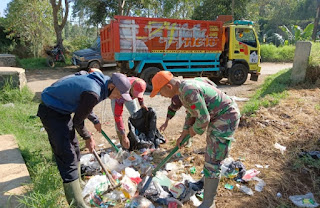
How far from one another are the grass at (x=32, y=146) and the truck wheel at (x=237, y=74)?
6.40m

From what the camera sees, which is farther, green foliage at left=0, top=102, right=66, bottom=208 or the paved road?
the paved road

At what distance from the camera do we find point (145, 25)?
712 centimetres

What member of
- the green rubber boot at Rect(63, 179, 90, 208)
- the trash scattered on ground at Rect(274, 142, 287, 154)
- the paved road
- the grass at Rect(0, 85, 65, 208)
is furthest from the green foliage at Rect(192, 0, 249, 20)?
the green rubber boot at Rect(63, 179, 90, 208)

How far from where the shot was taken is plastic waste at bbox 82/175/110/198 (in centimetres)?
258

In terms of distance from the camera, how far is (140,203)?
2.45m

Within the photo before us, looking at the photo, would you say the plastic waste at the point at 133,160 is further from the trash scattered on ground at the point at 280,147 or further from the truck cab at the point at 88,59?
the truck cab at the point at 88,59

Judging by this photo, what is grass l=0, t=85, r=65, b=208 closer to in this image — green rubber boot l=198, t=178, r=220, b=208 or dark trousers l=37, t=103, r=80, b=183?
dark trousers l=37, t=103, r=80, b=183

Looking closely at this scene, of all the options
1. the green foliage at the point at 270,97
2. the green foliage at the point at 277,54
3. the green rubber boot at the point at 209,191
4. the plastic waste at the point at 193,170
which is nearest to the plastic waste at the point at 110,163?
the plastic waste at the point at 193,170

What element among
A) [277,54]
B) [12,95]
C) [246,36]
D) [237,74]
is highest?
[246,36]

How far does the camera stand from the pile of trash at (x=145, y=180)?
2547mm

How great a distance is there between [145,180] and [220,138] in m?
1.03

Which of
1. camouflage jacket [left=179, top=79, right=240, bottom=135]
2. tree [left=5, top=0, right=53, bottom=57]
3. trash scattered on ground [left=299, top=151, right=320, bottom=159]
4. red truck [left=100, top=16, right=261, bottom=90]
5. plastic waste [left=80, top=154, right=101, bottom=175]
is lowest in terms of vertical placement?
plastic waste [left=80, top=154, right=101, bottom=175]

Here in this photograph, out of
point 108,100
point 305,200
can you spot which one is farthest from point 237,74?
point 305,200

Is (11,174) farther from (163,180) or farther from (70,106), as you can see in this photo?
(163,180)
